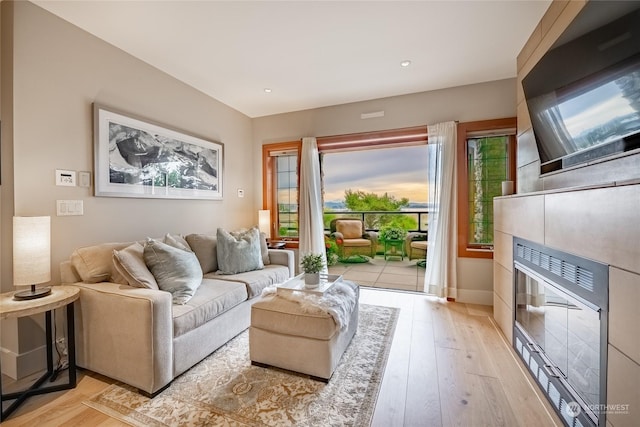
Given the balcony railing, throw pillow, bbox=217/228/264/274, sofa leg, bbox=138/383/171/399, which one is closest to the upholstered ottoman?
sofa leg, bbox=138/383/171/399

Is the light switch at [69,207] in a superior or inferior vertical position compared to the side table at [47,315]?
superior

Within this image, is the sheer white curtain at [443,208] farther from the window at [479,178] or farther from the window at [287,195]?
the window at [287,195]

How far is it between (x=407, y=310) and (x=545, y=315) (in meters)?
1.42

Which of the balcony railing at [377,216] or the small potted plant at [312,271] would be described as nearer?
the small potted plant at [312,271]

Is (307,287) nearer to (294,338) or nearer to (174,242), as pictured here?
(294,338)

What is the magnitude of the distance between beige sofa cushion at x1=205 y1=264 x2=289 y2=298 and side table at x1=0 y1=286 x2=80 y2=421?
3.54 ft

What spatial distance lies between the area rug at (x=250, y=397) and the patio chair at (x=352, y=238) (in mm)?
3689

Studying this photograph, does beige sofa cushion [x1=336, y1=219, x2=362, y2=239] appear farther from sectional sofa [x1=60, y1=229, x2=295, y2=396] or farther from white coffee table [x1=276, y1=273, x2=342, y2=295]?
sectional sofa [x1=60, y1=229, x2=295, y2=396]

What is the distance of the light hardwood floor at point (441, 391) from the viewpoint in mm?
1478

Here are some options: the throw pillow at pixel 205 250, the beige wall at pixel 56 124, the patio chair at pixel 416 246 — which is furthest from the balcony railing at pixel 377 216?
the beige wall at pixel 56 124

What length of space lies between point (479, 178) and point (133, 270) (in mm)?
3733

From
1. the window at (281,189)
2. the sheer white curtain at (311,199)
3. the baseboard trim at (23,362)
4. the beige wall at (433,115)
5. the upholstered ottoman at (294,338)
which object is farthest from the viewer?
the window at (281,189)

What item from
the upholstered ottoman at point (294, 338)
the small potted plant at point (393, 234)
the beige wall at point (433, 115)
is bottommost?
the upholstered ottoman at point (294, 338)

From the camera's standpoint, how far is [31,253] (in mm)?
1658
